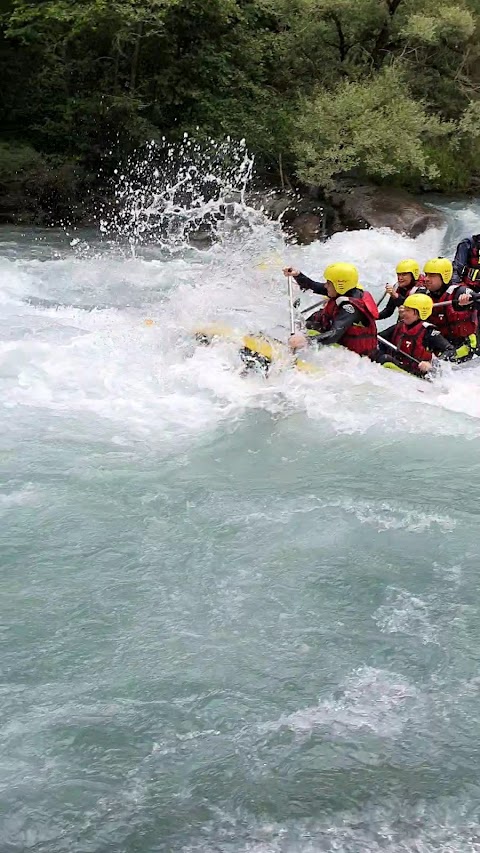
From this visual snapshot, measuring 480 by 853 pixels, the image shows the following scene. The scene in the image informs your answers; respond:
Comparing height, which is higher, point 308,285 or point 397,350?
point 308,285

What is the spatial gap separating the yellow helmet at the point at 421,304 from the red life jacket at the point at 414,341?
0.30 ft

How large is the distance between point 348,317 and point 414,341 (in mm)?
754

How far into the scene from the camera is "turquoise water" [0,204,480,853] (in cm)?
335

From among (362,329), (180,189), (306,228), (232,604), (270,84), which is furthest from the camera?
(270,84)

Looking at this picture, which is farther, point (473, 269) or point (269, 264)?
point (269, 264)

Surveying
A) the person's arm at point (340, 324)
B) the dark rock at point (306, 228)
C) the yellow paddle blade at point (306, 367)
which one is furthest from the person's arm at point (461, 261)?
the dark rock at point (306, 228)

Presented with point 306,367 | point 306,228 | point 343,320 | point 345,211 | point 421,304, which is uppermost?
point 421,304

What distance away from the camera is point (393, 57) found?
15.6m

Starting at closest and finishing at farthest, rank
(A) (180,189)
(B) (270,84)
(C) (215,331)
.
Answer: (C) (215,331), (A) (180,189), (B) (270,84)

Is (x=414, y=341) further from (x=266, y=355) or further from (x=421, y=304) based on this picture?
(x=266, y=355)

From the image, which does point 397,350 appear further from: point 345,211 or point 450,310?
point 345,211

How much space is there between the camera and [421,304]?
7320 mm

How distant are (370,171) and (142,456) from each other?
992cm

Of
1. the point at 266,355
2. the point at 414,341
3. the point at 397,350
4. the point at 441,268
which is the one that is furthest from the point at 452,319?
the point at 266,355
